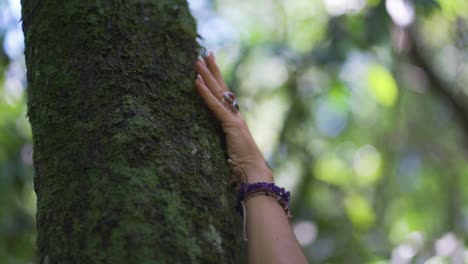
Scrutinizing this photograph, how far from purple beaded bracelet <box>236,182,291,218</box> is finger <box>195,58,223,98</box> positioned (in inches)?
13.2

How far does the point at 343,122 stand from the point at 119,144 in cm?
472

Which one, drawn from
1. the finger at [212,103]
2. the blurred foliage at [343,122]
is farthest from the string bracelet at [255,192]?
the blurred foliage at [343,122]

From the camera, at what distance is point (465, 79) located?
8.36 meters

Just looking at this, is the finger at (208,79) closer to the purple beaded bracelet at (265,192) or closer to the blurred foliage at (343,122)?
the purple beaded bracelet at (265,192)

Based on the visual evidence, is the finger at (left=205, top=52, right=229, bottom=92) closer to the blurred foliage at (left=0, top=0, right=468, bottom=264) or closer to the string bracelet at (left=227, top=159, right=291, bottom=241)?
the string bracelet at (left=227, top=159, right=291, bottom=241)

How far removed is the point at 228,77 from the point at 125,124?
143 inches

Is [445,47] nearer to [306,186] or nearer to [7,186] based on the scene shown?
[306,186]

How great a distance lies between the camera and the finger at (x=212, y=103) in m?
1.94

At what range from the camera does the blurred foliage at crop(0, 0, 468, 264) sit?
4719 millimetres

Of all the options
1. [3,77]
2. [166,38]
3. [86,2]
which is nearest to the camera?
[86,2]

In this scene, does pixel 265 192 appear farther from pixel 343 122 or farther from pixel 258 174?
pixel 343 122

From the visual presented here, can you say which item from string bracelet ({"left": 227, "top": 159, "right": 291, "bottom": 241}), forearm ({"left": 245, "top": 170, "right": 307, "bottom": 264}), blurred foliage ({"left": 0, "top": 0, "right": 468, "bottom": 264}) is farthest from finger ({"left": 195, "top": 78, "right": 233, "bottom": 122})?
blurred foliage ({"left": 0, "top": 0, "right": 468, "bottom": 264})

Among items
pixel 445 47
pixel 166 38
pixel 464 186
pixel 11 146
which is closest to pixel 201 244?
pixel 166 38

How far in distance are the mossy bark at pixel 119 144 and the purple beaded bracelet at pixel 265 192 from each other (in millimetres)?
90
